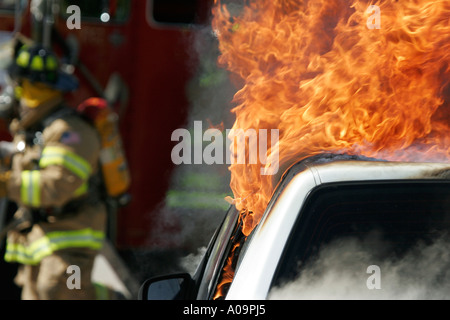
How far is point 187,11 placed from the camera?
19.9 ft

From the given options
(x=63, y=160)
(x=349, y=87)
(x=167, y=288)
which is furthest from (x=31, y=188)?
(x=349, y=87)

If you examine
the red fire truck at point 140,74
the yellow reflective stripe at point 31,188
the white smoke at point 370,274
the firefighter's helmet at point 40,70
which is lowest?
the white smoke at point 370,274

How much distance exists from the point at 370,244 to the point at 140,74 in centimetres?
459

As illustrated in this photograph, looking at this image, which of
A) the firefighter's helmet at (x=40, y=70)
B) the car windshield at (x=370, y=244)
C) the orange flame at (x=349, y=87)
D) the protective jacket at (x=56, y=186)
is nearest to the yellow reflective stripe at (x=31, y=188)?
the protective jacket at (x=56, y=186)

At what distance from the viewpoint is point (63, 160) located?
3.75 metres

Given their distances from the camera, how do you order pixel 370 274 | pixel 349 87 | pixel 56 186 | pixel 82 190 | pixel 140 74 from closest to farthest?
pixel 370 274, pixel 349 87, pixel 56 186, pixel 82 190, pixel 140 74

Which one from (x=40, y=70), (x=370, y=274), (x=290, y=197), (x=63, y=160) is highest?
(x=40, y=70)

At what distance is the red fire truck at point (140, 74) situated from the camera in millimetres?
6070

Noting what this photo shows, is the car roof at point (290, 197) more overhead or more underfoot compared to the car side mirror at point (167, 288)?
more overhead

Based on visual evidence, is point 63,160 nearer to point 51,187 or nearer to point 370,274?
point 51,187

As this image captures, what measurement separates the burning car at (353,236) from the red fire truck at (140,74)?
14.0 feet

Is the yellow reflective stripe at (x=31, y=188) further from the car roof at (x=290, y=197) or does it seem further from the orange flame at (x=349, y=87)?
the car roof at (x=290, y=197)

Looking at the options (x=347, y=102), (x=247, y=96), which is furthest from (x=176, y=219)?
(x=347, y=102)

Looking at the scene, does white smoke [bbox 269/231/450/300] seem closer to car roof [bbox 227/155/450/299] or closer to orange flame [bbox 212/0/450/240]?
car roof [bbox 227/155/450/299]
